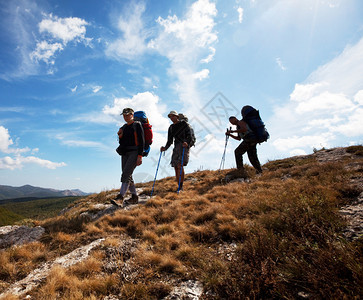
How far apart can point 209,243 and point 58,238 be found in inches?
138

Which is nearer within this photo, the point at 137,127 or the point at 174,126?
the point at 137,127

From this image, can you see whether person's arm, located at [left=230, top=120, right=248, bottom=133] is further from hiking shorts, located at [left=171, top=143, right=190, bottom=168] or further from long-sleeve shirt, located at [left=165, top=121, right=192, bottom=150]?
hiking shorts, located at [left=171, top=143, right=190, bottom=168]

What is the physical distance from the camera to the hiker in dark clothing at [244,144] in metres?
8.09

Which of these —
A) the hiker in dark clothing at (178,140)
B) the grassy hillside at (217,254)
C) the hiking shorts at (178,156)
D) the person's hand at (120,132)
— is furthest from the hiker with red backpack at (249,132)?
the person's hand at (120,132)

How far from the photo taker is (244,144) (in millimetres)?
8367

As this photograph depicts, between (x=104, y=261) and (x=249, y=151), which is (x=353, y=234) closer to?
(x=104, y=261)

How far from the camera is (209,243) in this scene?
135 inches

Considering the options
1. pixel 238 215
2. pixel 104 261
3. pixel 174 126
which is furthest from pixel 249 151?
pixel 104 261

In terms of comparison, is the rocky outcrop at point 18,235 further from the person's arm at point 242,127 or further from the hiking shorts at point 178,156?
the person's arm at point 242,127

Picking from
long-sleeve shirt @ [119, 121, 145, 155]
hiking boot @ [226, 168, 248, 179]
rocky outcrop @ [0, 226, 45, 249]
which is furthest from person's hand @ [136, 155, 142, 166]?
hiking boot @ [226, 168, 248, 179]

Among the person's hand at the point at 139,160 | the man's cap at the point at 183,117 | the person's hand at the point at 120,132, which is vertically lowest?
the person's hand at the point at 139,160

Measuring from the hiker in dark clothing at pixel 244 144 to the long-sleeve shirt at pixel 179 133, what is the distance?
2.31 meters

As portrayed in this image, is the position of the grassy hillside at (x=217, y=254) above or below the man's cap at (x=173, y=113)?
below

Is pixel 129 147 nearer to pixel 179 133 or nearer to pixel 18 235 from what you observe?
pixel 179 133
